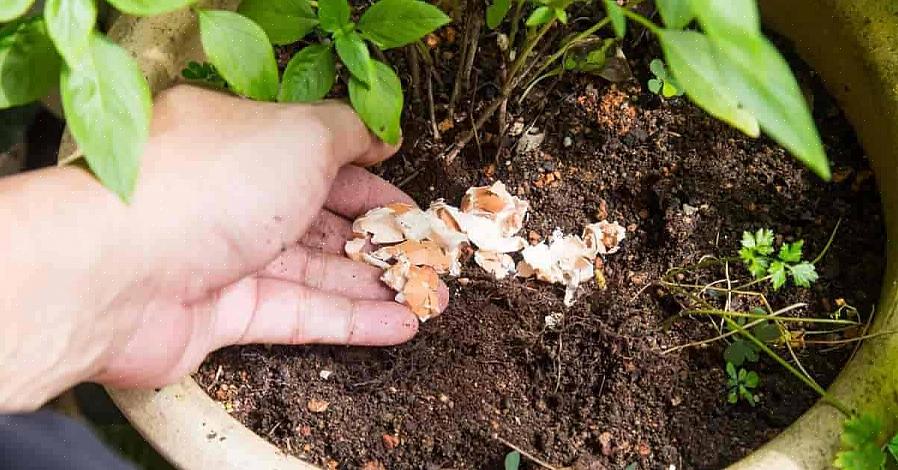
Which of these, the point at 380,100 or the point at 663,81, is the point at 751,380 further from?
the point at 380,100

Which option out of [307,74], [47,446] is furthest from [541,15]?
[47,446]

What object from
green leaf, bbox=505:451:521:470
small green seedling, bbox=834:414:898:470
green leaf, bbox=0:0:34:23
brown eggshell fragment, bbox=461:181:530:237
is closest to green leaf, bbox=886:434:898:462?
small green seedling, bbox=834:414:898:470

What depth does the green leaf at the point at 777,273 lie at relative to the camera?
34.9 inches

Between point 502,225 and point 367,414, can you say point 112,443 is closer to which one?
point 367,414

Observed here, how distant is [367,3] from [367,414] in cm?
55

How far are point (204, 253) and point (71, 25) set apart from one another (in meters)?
0.29

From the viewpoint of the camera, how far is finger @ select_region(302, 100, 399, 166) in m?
0.86

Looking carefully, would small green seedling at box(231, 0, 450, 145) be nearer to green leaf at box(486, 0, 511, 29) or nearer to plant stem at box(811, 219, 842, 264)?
green leaf at box(486, 0, 511, 29)

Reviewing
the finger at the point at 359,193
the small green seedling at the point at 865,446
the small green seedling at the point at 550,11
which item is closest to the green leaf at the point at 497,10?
the small green seedling at the point at 550,11

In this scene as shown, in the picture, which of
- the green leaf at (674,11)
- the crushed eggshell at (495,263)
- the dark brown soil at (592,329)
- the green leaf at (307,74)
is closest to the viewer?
the green leaf at (674,11)

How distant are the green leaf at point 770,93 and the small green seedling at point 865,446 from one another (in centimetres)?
37

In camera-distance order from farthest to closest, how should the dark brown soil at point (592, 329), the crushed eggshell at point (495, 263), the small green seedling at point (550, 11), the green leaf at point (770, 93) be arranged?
the crushed eggshell at point (495, 263) < the dark brown soil at point (592, 329) < the small green seedling at point (550, 11) < the green leaf at point (770, 93)

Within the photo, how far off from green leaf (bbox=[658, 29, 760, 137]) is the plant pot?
1.27 feet

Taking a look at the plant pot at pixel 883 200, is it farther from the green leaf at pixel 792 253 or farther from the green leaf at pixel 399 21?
the green leaf at pixel 399 21
